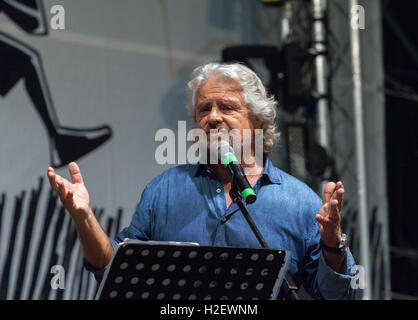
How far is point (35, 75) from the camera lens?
3840 mm

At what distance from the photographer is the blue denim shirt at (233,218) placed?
2.30m

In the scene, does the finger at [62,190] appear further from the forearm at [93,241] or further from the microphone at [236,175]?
the microphone at [236,175]

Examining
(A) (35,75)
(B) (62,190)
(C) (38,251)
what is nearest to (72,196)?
(B) (62,190)

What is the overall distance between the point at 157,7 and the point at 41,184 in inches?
60.0

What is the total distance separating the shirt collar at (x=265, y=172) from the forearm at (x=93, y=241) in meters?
0.56

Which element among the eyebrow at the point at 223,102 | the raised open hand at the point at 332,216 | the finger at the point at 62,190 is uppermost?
the eyebrow at the point at 223,102

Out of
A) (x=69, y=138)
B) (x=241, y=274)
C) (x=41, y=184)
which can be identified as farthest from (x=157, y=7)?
(x=241, y=274)

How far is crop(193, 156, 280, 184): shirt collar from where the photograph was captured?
243 centimetres

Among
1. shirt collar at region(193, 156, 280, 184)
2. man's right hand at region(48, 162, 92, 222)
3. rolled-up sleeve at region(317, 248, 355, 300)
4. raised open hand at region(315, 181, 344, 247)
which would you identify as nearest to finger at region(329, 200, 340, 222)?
raised open hand at region(315, 181, 344, 247)

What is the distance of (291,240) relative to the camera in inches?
91.2

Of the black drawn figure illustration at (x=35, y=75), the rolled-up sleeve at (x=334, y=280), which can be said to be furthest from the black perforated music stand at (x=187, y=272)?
the black drawn figure illustration at (x=35, y=75)

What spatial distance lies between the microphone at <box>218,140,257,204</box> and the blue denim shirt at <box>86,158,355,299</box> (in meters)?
0.31
